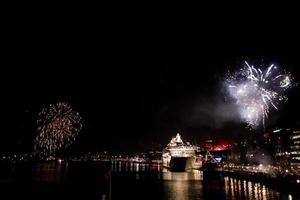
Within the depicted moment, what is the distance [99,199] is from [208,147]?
380 feet

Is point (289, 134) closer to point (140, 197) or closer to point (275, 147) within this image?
point (275, 147)

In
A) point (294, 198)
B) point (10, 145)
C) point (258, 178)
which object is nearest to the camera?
point (294, 198)

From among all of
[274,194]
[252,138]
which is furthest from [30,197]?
[252,138]

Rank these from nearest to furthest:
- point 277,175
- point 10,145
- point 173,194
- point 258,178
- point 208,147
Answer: point 173,194
point 277,175
point 258,178
point 10,145
point 208,147

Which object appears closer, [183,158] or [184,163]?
[184,163]

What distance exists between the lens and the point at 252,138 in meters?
100

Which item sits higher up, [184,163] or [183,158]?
[183,158]

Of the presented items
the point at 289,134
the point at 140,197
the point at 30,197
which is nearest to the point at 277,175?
the point at 140,197

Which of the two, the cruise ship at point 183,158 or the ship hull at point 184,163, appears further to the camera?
the cruise ship at point 183,158

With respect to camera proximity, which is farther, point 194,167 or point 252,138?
point 252,138

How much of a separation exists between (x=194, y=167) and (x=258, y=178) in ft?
140

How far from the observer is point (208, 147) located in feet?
463

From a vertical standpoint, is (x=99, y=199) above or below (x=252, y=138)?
below

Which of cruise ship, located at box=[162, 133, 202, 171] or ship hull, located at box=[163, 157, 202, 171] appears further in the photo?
cruise ship, located at box=[162, 133, 202, 171]
